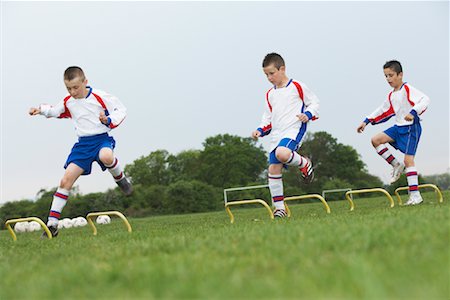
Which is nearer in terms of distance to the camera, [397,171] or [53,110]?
[53,110]

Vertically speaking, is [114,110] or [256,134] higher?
[114,110]

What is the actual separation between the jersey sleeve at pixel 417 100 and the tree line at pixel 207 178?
862 inches

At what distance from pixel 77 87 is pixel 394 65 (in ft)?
15.1

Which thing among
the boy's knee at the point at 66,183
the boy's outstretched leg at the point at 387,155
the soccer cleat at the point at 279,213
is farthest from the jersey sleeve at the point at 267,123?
the boy's knee at the point at 66,183

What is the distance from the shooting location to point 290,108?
306 inches

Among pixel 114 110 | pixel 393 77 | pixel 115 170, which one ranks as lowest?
pixel 115 170

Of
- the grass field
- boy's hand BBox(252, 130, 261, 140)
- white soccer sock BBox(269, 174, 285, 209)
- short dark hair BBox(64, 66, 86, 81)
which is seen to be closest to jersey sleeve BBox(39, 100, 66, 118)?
short dark hair BBox(64, 66, 86, 81)

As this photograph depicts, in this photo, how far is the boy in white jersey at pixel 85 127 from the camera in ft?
23.8

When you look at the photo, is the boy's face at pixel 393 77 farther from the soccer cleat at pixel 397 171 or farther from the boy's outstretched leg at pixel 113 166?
the boy's outstretched leg at pixel 113 166

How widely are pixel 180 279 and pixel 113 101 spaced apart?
17.8ft

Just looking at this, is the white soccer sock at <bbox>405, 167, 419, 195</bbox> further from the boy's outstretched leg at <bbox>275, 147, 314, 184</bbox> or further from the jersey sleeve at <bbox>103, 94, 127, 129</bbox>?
the jersey sleeve at <bbox>103, 94, 127, 129</bbox>

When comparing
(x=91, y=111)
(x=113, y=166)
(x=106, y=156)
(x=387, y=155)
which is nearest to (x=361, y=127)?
(x=387, y=155)

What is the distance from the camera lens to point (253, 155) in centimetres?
5122

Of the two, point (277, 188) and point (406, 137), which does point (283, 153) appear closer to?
point (277, 188)
